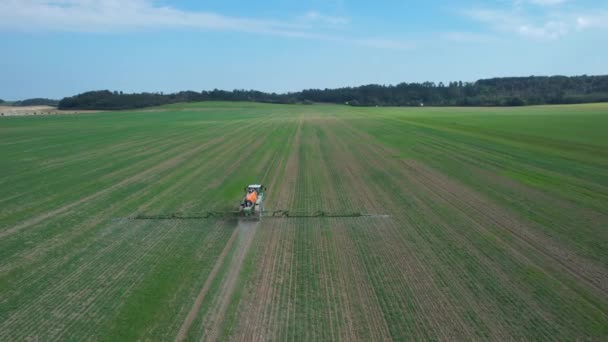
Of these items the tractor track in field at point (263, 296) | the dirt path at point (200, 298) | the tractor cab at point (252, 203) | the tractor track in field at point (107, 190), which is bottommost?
the tractor track in field at point (263, 296)

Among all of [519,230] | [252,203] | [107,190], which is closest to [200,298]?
[252,203]

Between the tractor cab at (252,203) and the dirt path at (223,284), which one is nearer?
the dirt path at (223,284)

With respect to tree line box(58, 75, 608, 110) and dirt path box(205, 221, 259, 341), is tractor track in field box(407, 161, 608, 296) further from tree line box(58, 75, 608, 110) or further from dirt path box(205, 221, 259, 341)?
tree line box(58, 75, 608, 110)

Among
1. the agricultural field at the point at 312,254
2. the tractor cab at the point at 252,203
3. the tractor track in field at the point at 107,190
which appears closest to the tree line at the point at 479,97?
the agricultural field at the point at 312,254

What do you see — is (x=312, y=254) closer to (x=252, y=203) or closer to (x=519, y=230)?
(x=252, y=203)

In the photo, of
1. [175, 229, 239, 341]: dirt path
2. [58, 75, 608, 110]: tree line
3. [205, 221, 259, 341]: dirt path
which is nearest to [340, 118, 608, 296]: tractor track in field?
[205, 221, 259, 341]: dirt path

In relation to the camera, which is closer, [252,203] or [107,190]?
[252,203]

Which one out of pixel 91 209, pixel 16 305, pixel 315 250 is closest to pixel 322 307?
pixel 315 250

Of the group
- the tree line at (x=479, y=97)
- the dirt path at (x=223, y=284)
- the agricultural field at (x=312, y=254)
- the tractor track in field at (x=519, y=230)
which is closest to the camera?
the dirt path at (x=223, y=284)

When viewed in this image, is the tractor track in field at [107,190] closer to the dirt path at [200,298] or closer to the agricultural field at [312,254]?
the agricultural field at [312,254]
